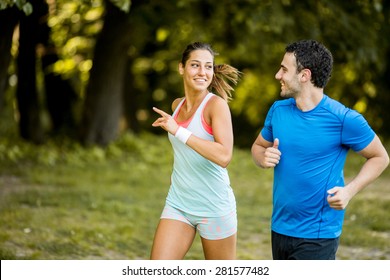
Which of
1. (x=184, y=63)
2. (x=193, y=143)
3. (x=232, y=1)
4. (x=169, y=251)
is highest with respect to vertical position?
(x=232, y=1)

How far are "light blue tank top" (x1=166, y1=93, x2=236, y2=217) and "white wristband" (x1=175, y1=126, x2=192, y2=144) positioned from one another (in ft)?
0.56

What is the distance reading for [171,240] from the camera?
4.84 meters

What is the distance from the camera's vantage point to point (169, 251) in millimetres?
4812

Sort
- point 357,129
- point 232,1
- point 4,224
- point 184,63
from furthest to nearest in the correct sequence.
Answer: point 232,1
point 4,224
point 184,63
point 357,129

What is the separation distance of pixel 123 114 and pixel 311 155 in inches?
672

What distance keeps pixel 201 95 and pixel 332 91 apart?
1693cm

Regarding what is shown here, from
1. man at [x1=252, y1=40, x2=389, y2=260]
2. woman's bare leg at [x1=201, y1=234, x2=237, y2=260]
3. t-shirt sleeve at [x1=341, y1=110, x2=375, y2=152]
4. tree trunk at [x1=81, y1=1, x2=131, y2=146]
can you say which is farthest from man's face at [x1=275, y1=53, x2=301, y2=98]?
tree trunk at [x1=81, y1=1, x2=131, y2=146]

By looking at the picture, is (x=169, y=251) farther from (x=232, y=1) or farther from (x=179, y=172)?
(x=232, y=1)

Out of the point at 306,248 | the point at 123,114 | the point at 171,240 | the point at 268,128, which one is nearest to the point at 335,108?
the point at 268,128

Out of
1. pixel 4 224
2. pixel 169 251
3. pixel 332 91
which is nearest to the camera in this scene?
pixel 169 251

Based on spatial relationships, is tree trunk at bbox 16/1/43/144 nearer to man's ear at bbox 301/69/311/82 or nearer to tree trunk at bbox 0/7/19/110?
tree trunk at bbox 0/7/19/110

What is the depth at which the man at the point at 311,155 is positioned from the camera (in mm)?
4406

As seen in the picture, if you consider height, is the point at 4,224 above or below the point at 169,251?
below

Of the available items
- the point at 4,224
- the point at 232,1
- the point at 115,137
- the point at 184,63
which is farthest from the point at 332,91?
the point at 184,63
